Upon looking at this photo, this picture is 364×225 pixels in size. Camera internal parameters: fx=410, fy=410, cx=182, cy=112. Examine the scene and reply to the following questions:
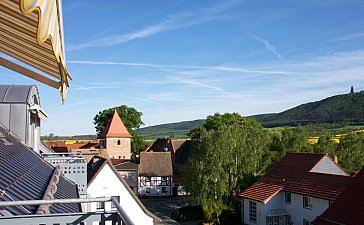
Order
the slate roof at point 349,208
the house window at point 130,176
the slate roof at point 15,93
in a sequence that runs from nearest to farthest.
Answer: the slate roof at point 15,93 < the slate roof at point 349,208 < the house window at point 130,176

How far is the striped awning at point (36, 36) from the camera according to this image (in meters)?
2.21

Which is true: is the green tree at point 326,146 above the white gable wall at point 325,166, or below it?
above

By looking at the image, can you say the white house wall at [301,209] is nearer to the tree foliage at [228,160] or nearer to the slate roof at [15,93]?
the tree foliage at [228,160]

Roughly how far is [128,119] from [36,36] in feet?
245

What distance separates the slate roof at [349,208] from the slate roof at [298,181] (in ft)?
11.9

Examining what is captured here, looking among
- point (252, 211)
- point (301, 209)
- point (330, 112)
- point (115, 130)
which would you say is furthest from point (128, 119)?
point (330, 112)

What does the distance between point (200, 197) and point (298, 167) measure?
8323 millimetres

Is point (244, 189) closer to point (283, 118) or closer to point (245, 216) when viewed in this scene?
point (245, 216)

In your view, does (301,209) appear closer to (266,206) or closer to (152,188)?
(266,206)

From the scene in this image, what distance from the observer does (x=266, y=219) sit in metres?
31.3

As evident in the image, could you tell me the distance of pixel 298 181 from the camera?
31.2 metres

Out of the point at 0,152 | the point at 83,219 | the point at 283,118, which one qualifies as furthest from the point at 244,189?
the point at 283,118

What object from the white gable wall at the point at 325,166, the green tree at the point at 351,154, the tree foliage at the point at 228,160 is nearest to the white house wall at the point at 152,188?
the tree foliage at the point at 228,160

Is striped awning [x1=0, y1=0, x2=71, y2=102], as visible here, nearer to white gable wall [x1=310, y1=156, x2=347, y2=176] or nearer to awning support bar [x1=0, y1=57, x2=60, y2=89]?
awning support bar [x1=0, y1=57, x2=60, y2=89]
